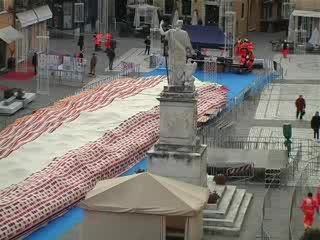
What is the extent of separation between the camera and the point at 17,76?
4547 cm

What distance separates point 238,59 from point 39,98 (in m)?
14.8

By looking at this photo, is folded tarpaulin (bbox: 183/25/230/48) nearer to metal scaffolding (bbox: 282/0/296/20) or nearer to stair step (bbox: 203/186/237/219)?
metal scaffolding (bbox: 282/0/296/20)

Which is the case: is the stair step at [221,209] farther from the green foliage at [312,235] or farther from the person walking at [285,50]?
the person walking at [285,50]

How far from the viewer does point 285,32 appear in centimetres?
6962

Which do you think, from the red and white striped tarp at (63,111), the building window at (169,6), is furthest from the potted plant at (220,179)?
the building window at (169,6)

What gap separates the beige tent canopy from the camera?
20469mm

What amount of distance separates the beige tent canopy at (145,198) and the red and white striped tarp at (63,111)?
6.83 m

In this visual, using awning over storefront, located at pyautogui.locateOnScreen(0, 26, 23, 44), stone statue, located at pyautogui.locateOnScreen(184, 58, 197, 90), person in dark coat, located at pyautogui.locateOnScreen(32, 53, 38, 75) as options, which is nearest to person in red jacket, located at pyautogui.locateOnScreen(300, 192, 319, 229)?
stone statue, located at pyautogui.locateOnScreen(184, 58, 197, 90)

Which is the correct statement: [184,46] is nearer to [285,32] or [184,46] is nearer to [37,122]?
[37,122]

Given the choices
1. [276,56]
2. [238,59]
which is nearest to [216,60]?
[238,59]

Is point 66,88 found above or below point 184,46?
below

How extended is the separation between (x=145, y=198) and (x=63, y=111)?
13100 mm

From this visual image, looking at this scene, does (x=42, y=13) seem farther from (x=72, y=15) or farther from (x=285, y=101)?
(x=285, y=101)

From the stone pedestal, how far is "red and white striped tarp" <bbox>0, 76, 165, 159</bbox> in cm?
577
